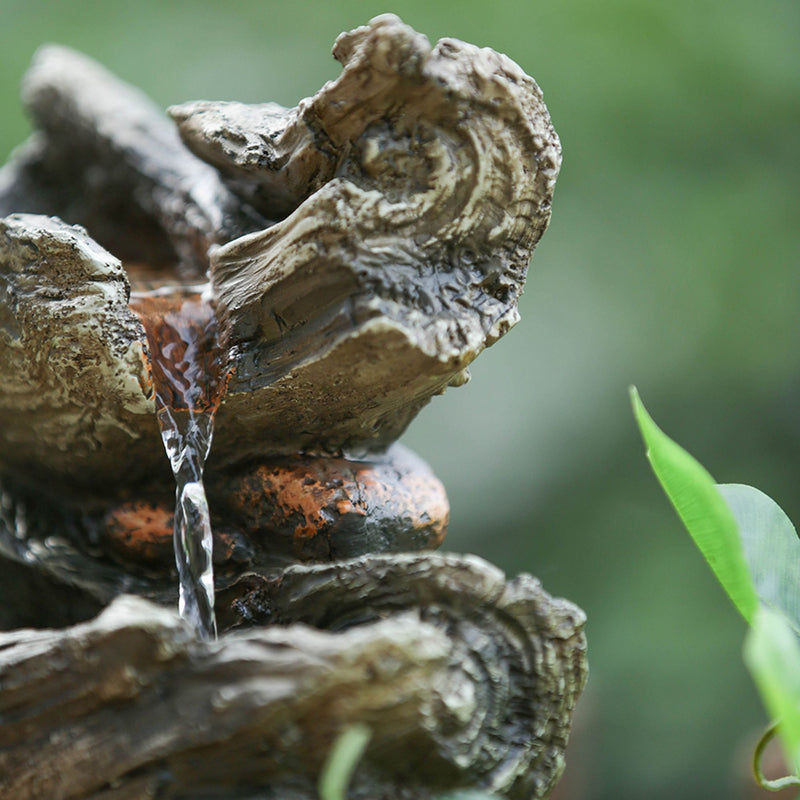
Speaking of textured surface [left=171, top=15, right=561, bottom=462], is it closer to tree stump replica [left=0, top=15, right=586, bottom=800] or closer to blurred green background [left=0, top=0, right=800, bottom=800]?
tree stump replica [left=0, top=15, right=586, bottom=800]

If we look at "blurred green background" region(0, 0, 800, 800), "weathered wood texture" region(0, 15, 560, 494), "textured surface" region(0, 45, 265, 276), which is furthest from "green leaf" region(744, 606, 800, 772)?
"blurred green background" region(0, 0, 800, 800)

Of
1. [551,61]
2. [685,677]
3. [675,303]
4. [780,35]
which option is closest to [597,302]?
[675,303]

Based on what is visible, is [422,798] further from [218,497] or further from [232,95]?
[232,95]

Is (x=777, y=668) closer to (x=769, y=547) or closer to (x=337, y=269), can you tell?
(x=769, y=547)

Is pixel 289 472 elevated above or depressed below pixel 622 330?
above

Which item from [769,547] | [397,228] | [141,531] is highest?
[397,228]

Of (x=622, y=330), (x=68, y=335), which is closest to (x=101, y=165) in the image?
(x=68, y=335)
